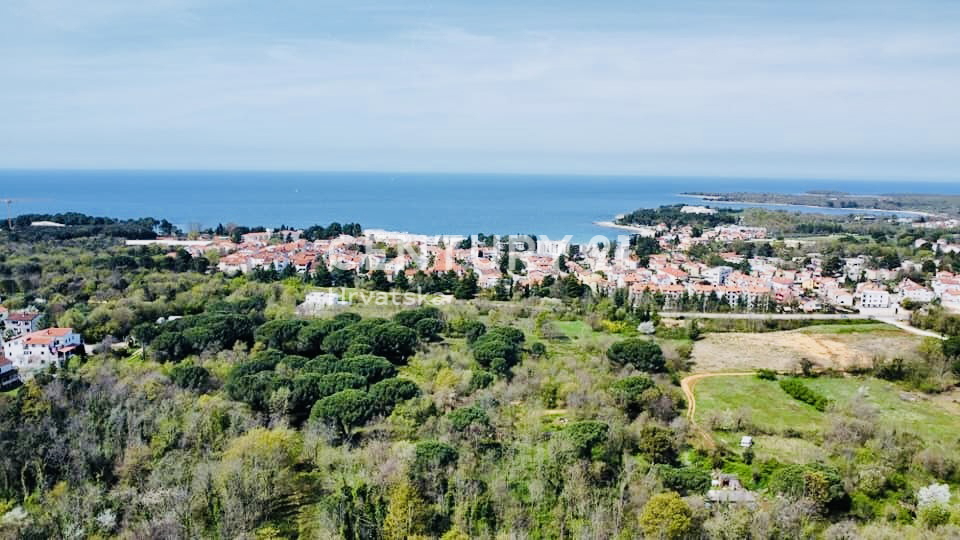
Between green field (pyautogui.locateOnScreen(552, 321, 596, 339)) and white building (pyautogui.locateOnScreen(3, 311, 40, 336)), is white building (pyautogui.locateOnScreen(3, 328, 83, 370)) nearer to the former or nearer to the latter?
white building (pyautogui.locateOnScreen(3, 311, 40, 336))

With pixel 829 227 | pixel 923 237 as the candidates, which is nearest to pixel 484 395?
pixel 923 237

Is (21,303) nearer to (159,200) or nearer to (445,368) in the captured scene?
(445,368)

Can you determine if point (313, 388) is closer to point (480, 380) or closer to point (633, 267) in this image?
→ point (480, 380)

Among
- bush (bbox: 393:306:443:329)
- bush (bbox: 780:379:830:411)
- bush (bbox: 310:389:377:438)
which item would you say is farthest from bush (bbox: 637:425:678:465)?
bush (bbox: 393:306:443:329)

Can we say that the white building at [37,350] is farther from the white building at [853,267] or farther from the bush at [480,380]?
the white building at [853,267]

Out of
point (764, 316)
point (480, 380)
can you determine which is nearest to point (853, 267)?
point (764, 316)

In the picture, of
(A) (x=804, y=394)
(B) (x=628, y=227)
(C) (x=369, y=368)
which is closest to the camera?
(C) (x=369, y=368)

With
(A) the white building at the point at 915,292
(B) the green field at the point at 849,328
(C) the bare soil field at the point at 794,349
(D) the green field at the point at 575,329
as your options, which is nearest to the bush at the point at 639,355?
(C) the bare soil field at the point at 794,349
